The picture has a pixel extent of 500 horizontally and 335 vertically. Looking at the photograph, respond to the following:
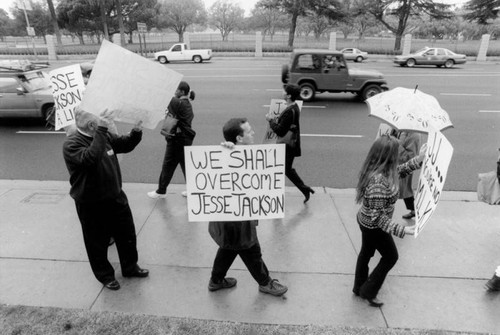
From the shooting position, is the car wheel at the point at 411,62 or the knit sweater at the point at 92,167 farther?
the car wheel at the point at 411,62

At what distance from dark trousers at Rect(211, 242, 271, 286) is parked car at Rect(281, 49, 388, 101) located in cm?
1013

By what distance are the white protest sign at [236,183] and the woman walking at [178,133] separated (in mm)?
2254

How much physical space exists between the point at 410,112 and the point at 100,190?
3.05 metres

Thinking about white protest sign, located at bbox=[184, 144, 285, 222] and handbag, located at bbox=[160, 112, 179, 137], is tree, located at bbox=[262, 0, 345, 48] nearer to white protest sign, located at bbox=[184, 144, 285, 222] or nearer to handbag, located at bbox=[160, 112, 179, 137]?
handbag, located at bbox=[160, 112, 179, 137]

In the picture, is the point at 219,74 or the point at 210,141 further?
the point at 219,74

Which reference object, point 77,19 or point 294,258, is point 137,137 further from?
point 77,19

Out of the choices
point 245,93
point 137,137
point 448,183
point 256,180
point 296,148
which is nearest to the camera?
point 256,180

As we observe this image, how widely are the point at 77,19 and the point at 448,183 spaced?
182 ft

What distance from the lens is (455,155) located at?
7.62 m

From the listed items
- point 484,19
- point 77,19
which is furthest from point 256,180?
point 77,19

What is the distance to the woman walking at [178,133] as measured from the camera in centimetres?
516

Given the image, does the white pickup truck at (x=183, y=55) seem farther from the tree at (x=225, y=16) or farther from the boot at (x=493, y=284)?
the tree at (x=225, y=16)

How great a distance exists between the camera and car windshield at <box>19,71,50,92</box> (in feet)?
32.4

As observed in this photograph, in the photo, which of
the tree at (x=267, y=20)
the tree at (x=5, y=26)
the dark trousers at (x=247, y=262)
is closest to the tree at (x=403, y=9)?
the tree at (x=267, y=20)
